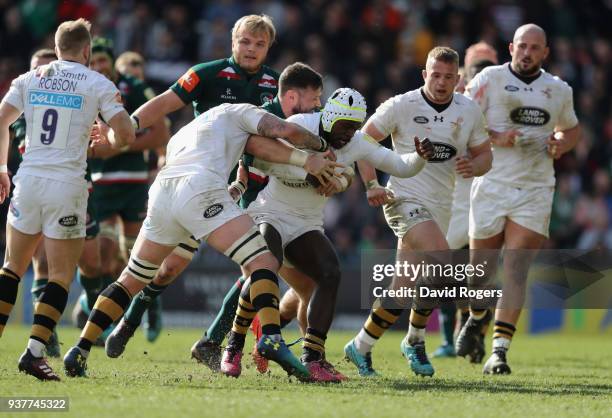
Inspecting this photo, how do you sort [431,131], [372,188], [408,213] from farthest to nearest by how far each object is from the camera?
[431,131] → [408,213] → [372,188]

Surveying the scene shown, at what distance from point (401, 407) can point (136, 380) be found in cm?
223

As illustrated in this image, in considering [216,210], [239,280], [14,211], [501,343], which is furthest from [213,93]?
[501,343]

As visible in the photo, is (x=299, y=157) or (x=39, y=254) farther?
(x=39, y=254)

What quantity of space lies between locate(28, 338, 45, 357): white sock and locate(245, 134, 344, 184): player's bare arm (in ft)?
6.75

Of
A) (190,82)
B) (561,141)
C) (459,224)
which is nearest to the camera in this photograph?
(190,82)

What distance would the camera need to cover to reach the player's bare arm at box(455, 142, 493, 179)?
389 inches

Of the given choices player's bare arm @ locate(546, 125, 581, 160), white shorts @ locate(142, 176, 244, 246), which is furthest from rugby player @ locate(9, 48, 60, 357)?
player's bare arm @ locate(546, 125, 581, 160)

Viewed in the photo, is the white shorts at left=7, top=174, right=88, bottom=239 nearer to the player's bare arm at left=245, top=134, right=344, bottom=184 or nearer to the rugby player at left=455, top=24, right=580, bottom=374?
the player's bare arm at left=245, top=134, right=344, bottom=184

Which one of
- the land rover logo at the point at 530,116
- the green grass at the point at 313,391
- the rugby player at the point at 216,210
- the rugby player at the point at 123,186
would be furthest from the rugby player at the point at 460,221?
the rugby player at the point at 216,210

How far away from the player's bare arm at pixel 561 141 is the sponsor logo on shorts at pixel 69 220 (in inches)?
183

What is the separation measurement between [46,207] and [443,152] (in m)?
3.48

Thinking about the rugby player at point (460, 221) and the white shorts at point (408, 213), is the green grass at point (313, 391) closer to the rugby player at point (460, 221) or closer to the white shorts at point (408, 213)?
the rugby player at point (460, 221)

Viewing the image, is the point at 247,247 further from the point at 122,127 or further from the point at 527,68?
the point at 527,68

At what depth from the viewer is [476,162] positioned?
993 cm
